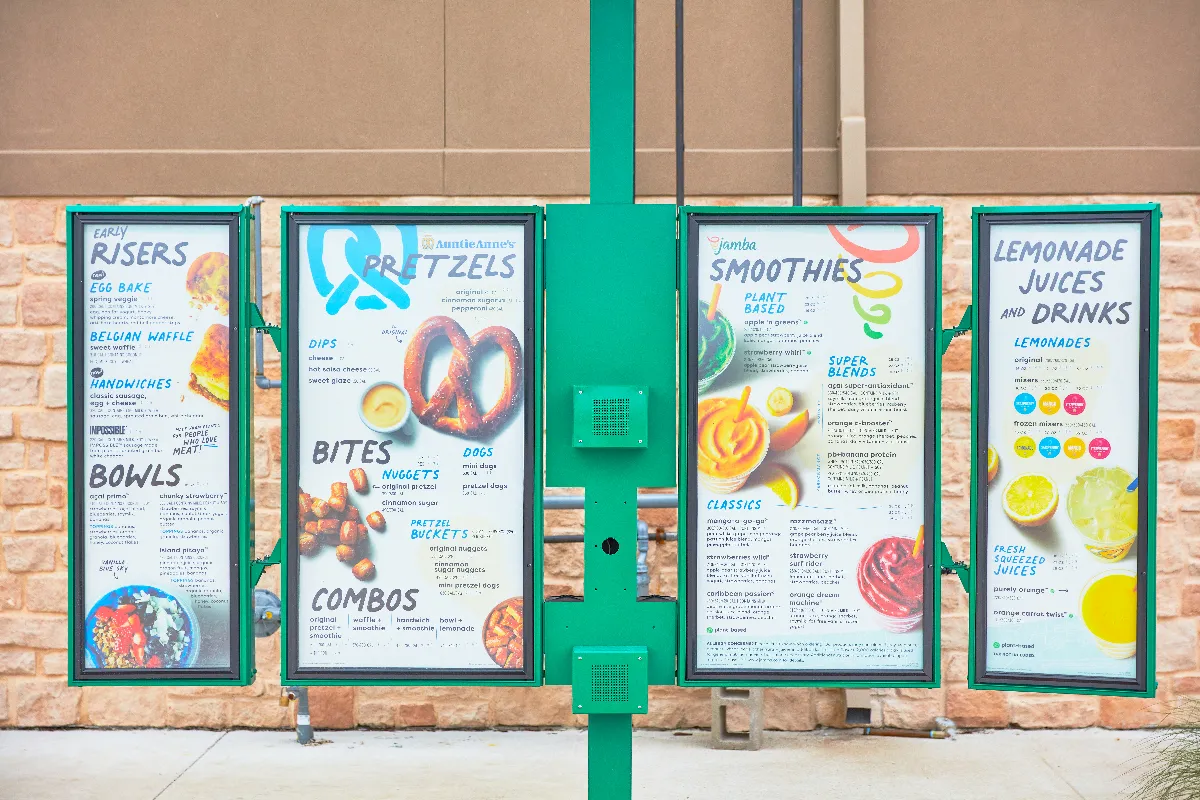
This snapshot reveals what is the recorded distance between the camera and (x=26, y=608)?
541cm

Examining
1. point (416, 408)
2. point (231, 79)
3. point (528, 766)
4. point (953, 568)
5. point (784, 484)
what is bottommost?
point (528, 766)

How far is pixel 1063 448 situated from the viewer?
3221 mm

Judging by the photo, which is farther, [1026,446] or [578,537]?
[578,537]

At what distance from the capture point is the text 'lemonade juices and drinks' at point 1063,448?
3.19m

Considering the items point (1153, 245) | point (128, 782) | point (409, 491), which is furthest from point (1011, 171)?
point (128, 782)

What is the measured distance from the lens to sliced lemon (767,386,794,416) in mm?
3221

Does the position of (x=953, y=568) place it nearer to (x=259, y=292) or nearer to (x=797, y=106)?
(x=797, y=106)

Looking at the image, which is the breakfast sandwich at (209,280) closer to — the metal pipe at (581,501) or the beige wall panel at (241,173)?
the metal pipe at (581,501)

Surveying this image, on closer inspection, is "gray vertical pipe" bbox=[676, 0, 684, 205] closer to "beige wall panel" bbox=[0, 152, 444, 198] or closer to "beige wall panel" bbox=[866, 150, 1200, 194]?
"beige wall panel" bbox=[866, 150, 1200, 194]

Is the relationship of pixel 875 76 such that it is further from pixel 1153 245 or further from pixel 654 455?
pixel 654 455

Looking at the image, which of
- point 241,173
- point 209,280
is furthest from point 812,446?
point 241,173

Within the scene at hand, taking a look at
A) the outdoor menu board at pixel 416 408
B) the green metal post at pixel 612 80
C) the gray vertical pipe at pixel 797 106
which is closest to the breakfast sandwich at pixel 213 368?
the outdoor menu board at pixel 416 408

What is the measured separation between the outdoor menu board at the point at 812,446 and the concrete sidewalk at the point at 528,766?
1.54 metres

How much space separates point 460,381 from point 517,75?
105 inches
